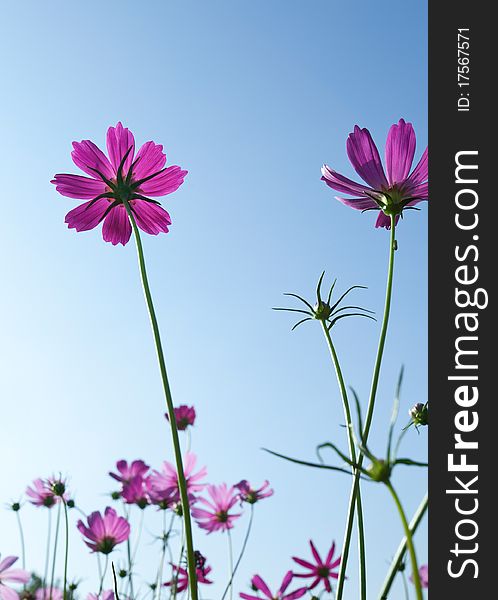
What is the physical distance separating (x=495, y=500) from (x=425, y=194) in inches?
17.0

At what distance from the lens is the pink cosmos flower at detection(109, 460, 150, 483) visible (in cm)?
208

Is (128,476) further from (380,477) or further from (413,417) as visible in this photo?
(380,477)

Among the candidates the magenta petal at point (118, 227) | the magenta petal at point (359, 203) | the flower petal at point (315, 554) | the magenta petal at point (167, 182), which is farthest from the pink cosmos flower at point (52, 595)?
the magenta petal at point (359, 203)

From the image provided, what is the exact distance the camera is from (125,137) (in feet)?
3.33

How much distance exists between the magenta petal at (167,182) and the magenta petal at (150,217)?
0.04 meters

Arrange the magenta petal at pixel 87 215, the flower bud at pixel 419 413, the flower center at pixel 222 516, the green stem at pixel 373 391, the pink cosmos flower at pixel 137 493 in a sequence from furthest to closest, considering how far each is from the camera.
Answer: the flower center at pixel 222 516
the pink cosmos flower at pixel 137 493
the magenta petal at pixel 87 215
the flower bud at pixel 419 413
the green stem at pixel 373 391

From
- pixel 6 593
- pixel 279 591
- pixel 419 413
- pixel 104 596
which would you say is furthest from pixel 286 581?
pixel 419 413

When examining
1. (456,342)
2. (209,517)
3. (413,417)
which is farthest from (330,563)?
(456,342)

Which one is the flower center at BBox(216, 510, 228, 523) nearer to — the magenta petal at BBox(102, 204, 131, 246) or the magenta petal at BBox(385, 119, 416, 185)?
the magenta petal at BBox(102, 204, 131, 246)

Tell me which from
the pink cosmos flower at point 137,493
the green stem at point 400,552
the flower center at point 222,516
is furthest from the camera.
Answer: the flower center at point 222,516

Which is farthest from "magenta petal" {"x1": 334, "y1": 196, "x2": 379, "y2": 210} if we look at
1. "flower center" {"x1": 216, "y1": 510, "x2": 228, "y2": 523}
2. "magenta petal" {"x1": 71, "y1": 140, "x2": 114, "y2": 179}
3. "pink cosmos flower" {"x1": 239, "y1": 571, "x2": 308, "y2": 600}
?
"flower center" {"x1": 216, "y1": 510, "x2": 228, "y2": 523}

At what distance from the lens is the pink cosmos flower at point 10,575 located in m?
1.58

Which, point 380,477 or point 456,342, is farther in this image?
point 456,342

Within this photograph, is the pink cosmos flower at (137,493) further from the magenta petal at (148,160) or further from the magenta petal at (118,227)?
the magenta petal at (148,160)
